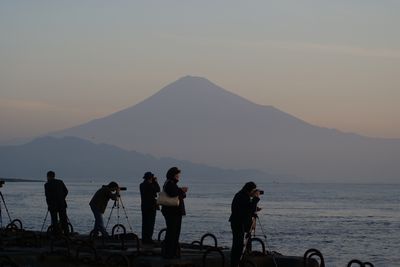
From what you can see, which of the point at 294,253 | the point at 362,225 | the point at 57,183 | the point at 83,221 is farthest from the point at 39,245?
the point at 362,225

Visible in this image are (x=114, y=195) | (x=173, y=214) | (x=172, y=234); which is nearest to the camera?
(x=173, y=214)

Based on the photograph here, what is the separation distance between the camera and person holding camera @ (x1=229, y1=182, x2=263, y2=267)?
1616 centimetres

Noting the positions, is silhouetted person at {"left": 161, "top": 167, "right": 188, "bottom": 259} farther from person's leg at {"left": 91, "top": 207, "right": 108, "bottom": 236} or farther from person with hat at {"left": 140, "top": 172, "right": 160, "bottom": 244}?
person's leg at {"left": 91, "top": 207, "right": 108, "bottom": 236}

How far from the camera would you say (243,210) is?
1628cm

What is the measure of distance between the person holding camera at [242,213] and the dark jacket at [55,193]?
7039 millimetres

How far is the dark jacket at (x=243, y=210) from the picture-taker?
53.2ft

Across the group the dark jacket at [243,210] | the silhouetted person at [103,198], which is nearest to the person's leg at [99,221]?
the silhouetted person at [103,198]

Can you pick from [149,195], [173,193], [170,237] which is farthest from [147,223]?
[173,193]

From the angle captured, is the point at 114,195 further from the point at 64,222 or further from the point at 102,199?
the point at 64,222

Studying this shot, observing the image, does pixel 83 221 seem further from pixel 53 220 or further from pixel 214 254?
pixel 214 254

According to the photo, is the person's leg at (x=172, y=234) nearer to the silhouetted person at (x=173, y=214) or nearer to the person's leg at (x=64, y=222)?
the silhouetted person at (x=173, y=214)

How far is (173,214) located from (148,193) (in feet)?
10.9

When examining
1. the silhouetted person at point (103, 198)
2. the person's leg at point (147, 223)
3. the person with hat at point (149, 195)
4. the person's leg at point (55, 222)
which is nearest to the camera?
the person with hat at point (149, 195)

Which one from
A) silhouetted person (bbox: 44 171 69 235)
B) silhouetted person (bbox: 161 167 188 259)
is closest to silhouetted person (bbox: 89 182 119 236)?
silhouetted person (bbox: 44 171 69 235)
